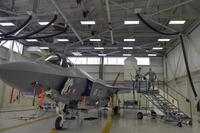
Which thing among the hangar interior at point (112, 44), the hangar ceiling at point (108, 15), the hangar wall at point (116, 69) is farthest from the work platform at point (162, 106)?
the hangar wall at point (116, 69)

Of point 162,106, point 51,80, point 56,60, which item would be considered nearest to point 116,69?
point 162,106

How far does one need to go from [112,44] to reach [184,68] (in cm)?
844

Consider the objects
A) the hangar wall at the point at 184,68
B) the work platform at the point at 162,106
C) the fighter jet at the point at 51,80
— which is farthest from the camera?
the hangar wall at the point at 184,68

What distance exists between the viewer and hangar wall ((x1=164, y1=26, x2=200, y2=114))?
14.0 metres

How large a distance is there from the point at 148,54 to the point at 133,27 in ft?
29.5

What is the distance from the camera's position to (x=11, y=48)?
17.6 meters

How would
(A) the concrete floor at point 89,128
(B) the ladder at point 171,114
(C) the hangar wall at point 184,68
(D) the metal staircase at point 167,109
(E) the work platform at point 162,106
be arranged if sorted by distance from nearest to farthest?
(A) the concrete floor at point 89,128
(B) the ladder at point 171,114
(D) the metal staircase at point 167,109
(E) the work platform at point 162,106
(C) the hangar wall at point 184,68

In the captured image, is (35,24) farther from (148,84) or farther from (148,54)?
(148,54)

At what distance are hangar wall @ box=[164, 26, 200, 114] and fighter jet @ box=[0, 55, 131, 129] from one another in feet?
36.7

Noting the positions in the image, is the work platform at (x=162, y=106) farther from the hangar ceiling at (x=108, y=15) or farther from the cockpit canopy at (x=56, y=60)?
the cockpit canopy at (x=56, y=60)

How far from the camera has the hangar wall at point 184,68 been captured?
45.9ft

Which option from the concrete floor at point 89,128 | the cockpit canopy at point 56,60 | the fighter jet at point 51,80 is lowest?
the concrete floor at point 89,128

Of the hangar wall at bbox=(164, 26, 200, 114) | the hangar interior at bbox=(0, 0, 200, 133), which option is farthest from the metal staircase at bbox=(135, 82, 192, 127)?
the hangar wall at bbox=(164, 26, 200, 114)

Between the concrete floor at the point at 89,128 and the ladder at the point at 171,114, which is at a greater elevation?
the ladder at the point at 171,114
